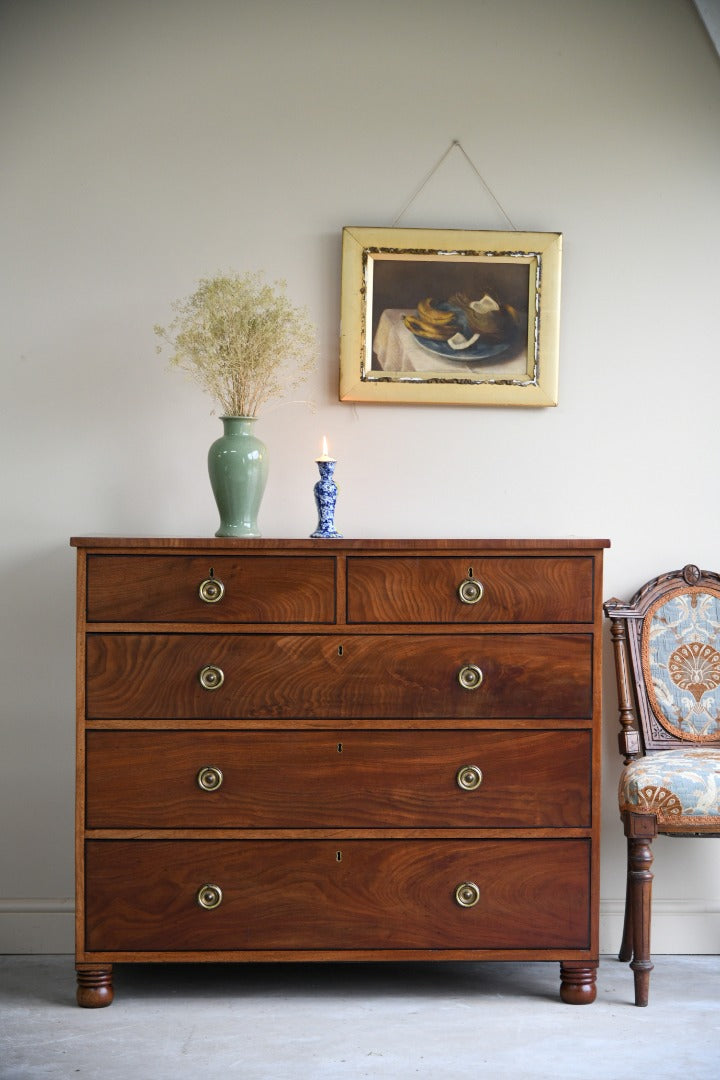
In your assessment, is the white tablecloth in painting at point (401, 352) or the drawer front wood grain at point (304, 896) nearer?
the drawer front wood grain at point (304, 896)

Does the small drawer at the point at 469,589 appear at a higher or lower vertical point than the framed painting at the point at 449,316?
lower

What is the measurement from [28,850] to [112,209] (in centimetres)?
190

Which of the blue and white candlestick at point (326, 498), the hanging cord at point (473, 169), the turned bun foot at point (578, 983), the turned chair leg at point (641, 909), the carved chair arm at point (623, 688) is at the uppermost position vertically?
the hanging cord at point (473, 169)

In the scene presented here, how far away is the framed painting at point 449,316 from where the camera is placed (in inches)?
122

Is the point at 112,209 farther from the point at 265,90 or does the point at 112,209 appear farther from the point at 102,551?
the point at 102,551

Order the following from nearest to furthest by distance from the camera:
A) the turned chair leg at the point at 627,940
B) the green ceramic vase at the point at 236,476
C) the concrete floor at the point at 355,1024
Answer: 1. the concrete floor at the point at 355,1024
2. the green ceramic vase at the point at 236,476
3. the turned chair leg at the point at 627,940

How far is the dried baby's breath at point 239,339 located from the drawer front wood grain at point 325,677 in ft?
2.27

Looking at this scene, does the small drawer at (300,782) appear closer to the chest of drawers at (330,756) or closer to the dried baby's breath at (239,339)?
the chest of drawers at (330,756)

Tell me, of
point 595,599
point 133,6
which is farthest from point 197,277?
point 595,599

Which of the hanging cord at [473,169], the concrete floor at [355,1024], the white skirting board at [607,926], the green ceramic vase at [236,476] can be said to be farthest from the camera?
the hanging cord at [473,169]

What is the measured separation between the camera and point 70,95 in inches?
122

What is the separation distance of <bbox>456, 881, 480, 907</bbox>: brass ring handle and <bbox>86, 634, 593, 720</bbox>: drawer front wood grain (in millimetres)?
411

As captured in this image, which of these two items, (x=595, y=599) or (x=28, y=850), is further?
(x=28, y=850)

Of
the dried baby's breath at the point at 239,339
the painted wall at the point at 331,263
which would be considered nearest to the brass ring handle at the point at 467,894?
the painted wall at the point at 331,263
